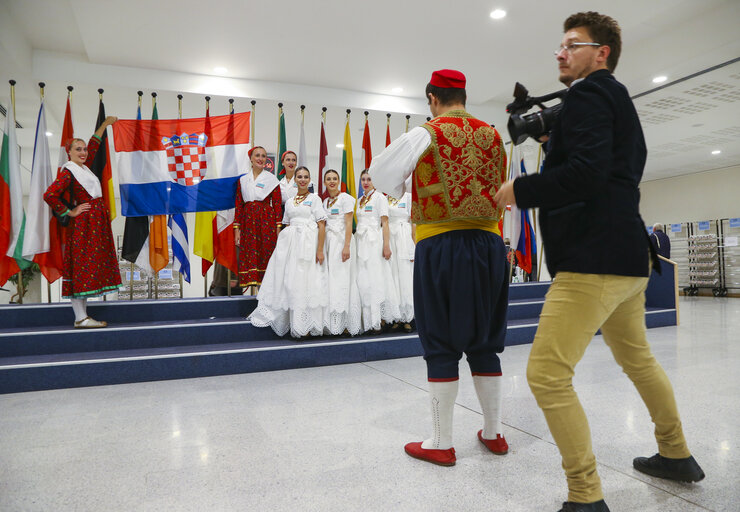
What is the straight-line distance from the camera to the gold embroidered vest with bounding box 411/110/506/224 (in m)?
1.75

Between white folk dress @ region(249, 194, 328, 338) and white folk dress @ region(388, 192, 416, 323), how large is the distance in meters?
0.75

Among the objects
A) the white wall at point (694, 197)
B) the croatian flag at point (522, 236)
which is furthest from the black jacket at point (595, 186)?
the white wall at point (694, 197)

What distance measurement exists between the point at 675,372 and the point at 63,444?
3837 mm

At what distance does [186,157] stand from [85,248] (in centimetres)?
165

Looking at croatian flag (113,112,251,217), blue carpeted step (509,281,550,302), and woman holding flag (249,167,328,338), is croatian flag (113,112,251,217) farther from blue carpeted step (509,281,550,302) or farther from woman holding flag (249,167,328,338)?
blue carpeted step (509,281,550,302)

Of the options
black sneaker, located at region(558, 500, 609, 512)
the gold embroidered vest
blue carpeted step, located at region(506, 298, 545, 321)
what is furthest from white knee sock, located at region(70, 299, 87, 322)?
blue carpeted step, located at region(506, 298, 545, 321)

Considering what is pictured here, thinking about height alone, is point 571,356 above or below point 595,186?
below

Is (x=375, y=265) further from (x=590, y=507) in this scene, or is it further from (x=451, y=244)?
(x=590, y=507)

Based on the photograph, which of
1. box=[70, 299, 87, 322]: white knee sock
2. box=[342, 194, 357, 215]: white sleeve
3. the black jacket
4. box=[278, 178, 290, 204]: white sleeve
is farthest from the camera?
box=[278, 178, 290, 204]: white sleeve

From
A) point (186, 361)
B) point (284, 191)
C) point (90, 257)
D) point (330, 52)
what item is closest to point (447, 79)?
point (186, 361)

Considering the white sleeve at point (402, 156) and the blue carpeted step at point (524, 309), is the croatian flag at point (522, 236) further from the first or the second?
the white sleeve at point (402, 156)

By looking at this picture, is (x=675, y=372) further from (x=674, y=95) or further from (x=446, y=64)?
(x=674, y=95)

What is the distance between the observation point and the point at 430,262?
1.81 meters

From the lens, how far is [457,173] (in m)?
1.75
